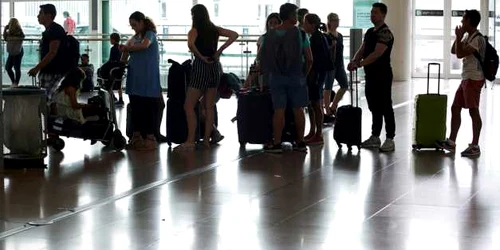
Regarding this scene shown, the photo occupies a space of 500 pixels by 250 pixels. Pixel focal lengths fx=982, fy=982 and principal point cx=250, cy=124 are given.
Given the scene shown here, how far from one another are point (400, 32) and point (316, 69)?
49.7ft

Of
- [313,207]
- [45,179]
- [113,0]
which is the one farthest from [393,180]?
[113,0]

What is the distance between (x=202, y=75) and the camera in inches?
412

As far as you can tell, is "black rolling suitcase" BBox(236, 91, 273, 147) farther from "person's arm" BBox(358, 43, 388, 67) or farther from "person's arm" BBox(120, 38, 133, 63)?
"person's arm" BBox(120, 38, 133, 63)

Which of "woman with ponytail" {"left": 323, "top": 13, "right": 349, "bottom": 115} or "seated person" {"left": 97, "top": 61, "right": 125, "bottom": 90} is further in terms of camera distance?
"woman with ponytail" {"left": 323, "top": 13, "right": 349, "bottom": 115}

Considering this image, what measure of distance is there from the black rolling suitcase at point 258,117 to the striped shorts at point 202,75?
458 millimetres

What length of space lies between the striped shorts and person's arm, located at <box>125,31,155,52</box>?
1.76ft

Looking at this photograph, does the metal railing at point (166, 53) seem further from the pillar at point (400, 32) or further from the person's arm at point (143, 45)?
the person's arm at point (143, 45)

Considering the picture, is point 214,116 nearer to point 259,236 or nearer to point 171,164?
point 171,164

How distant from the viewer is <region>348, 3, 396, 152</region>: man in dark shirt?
10336mm

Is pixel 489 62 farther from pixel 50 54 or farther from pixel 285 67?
pixel 50 54

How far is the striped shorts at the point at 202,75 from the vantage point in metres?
10.5

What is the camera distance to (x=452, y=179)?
8656mm

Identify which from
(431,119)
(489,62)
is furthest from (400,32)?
(489,62)

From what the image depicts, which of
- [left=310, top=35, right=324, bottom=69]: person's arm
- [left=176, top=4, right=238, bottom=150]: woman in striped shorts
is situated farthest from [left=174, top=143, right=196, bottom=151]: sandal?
[left=310, top=35, right=324, bottom=69]: person's arm
